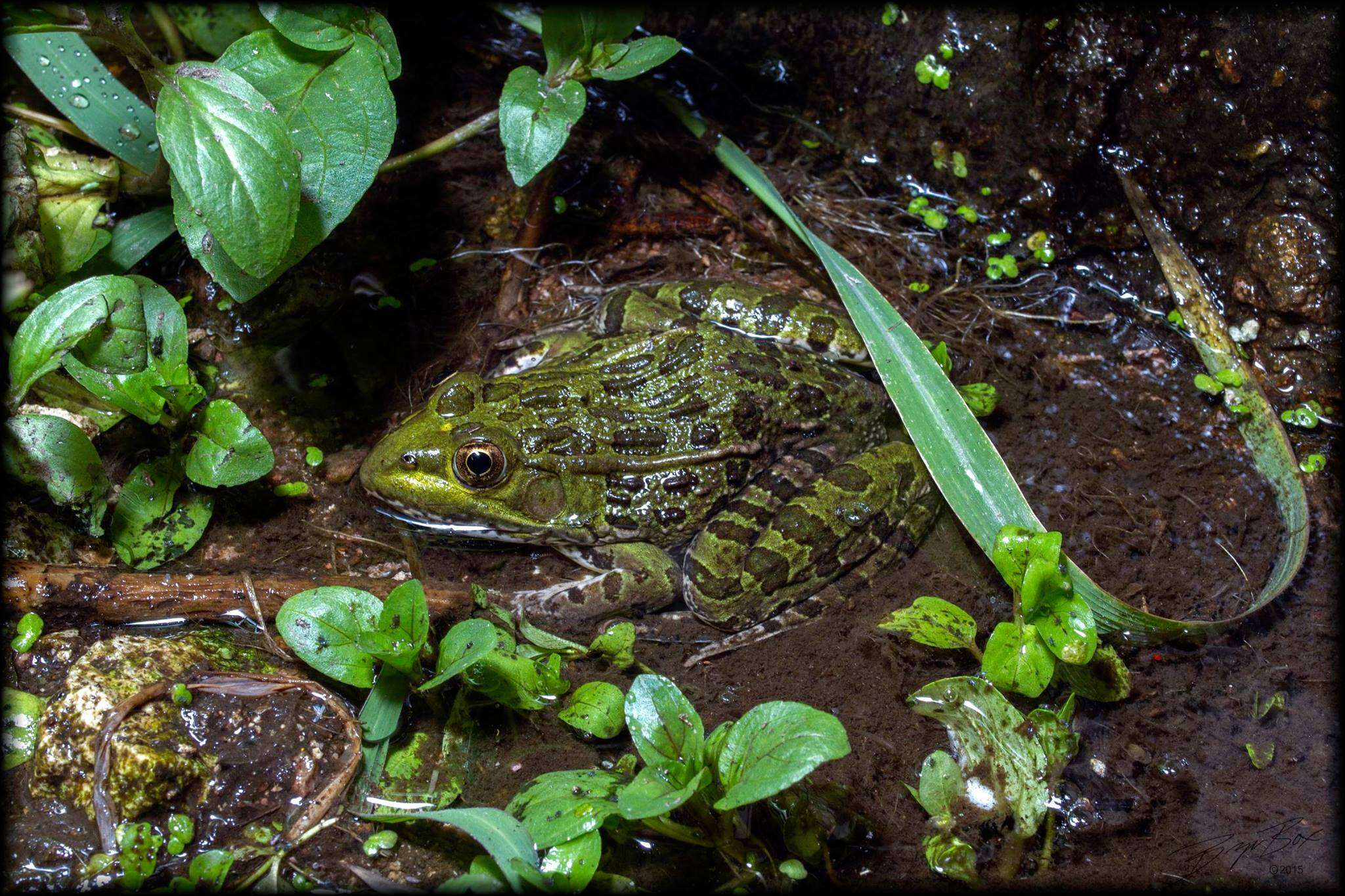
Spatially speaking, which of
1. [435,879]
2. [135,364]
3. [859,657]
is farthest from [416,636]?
[859,657]

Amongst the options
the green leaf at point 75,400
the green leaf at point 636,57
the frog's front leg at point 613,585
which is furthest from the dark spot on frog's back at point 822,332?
the green leaf at point 75,400

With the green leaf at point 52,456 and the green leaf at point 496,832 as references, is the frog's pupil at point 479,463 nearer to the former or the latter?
the green leaf at point 52,456

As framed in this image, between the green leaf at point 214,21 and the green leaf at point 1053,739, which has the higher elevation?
the green leaf at point 214,21

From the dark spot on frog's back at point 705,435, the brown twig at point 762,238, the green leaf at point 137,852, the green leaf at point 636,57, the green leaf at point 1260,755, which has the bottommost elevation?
the green leaf at point 1260,755

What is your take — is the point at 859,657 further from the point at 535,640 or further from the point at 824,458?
the point at 535,640

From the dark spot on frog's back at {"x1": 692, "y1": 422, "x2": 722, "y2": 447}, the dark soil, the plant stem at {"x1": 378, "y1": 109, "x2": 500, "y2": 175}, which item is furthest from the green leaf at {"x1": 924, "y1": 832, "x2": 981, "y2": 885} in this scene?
the plant stem at {"x1": 378, "y1": 109, "x2": 500, "y2": 175}

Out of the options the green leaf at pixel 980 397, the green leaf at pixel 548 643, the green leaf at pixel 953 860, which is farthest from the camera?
the green leaf at pixel 980 397
